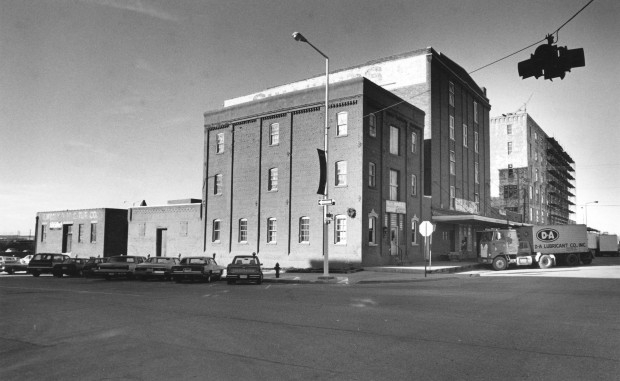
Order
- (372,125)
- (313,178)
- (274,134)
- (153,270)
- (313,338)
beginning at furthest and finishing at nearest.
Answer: (274,134) → (313,178) → (372,125) → (153,270) → (313,338)

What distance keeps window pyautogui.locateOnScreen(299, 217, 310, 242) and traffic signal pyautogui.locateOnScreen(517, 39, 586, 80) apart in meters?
23.3

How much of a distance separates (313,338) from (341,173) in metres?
23.6

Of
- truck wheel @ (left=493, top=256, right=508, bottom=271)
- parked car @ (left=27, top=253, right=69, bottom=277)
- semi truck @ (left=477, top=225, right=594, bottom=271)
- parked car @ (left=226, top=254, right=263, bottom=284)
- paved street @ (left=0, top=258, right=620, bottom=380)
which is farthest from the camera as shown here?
semi truck @ (left=477, top=225, right=594, bottom=271)

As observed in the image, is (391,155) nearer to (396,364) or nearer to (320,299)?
(320,299)

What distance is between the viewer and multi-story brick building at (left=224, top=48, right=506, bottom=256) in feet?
136

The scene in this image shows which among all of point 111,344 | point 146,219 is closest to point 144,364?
point 111,344

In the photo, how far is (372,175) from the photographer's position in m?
32.8

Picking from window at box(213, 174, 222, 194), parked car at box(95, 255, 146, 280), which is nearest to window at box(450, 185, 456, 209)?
window at box(213, 174, 222, 194)

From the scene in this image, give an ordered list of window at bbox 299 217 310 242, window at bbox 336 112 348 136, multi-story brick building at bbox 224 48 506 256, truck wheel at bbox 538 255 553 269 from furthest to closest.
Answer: multi-story brick building at bbox 224 48 506 256, truck wheel at bbox 538 255 553 269, window at bbox 299 217 310 242, window at bbox 336 112 348 136

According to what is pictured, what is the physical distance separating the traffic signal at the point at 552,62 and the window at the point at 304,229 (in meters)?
23.3

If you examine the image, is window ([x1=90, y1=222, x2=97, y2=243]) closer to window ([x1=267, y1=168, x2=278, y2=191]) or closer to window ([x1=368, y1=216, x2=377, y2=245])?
window ([x1=267, y1=168, x2=278, y2=191])

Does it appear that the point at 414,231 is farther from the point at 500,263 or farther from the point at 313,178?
the point at 313,178

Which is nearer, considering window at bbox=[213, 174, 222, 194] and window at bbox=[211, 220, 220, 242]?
window at bbox=[211, 220, 220, 242]

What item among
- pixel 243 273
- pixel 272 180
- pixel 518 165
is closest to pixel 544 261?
pixel 272 180
